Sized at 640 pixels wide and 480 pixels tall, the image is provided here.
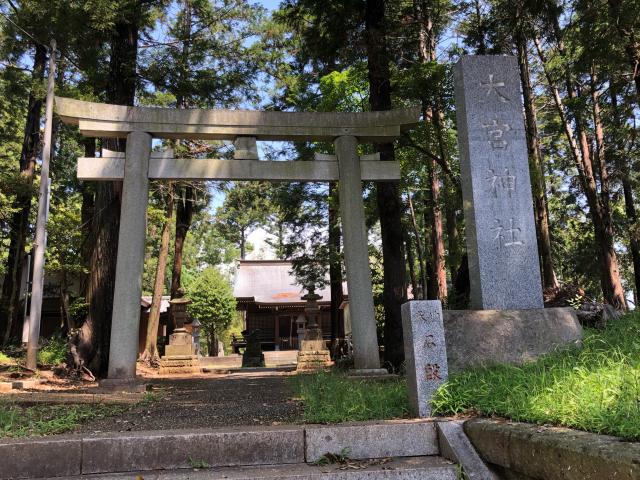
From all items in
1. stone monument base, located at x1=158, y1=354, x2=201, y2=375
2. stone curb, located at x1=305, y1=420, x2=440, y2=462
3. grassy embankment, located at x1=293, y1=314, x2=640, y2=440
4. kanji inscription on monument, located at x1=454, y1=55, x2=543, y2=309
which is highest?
kanji inscription on monument, located at x1=454, y1=55, x2=543, y2=309

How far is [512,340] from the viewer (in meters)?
4.94

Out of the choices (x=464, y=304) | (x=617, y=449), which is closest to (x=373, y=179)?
(x=464, y=304)

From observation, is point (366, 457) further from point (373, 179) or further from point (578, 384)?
point (373, 179)

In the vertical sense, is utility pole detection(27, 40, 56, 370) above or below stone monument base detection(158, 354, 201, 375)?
above

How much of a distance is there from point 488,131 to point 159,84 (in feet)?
25.9

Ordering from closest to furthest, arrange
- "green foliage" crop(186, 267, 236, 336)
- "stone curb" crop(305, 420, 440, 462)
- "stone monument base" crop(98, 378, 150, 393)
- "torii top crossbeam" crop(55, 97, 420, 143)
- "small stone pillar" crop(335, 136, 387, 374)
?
"stone curb" crop(305, 420, 440, 462) → "stone monument base" crop(98, 378, 150, 393) → "torii top crossbeam" crop(55, 97, 420, 143) → "small stone pillar" crop(335, 136, 387, 374) → "green foliage" crop(186, 267, 236, 336)

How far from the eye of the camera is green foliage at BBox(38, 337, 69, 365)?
528 inches

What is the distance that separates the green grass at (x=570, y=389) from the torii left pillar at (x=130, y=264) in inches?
214

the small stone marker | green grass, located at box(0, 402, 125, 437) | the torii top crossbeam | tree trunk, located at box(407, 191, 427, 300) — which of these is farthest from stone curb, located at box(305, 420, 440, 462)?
tree trunk, located at box(407, 191, 427, 300)

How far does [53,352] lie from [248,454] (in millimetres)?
12787

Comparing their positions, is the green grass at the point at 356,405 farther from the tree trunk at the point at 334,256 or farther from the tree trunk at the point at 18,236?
the tree trunk at the point at 18,236

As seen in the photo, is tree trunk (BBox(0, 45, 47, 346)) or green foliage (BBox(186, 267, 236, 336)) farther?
green foliage (BBox(186, 267, 236, 336))

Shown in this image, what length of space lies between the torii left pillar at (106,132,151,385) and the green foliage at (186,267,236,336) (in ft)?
70.7

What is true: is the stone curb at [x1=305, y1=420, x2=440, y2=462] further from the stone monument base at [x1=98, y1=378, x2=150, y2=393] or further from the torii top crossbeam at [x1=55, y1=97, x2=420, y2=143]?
the torii top crossbeam at [x1=55, y1=97, x2=420, y2=143]
